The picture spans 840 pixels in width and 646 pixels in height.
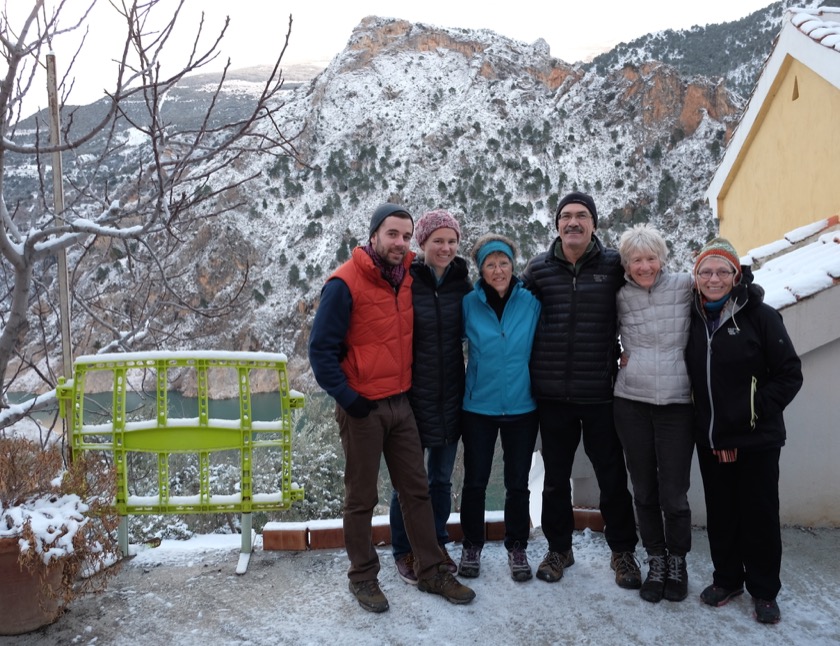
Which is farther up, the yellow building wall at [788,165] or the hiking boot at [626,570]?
the yellow building wall at [788,165]

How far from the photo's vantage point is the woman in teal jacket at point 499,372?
276 centimetres

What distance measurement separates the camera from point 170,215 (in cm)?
261

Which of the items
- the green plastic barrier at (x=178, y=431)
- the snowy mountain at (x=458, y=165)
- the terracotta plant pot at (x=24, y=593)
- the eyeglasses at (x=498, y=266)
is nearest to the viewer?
the terracotta plant pot at (x=24, y=593)

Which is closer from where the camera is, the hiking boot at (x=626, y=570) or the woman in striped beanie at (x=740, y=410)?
the woman in striped beanie at (x=740, y=410)

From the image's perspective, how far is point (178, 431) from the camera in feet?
9.95

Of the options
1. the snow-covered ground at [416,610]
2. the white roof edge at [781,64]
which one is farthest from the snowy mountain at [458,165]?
the snow-covered ground at [416,610]

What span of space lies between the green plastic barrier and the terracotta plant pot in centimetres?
58

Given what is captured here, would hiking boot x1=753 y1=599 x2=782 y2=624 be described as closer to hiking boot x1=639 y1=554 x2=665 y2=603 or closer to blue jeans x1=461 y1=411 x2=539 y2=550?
hiking boot x1=639 y1=554 x2=665 y2=603

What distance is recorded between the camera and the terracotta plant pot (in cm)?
240

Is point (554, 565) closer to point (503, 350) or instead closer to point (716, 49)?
point (503, 350)

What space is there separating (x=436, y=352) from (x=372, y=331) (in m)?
0.31

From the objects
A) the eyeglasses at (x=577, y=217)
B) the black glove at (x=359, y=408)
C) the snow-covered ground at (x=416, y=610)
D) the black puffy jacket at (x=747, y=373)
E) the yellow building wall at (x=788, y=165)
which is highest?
the yellow building wall at (x=788, y=165)

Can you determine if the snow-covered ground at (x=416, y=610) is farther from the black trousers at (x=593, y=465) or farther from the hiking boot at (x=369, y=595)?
the black trousers at (x=593, y=465)

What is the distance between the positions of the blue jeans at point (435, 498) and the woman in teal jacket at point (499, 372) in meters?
0.10
